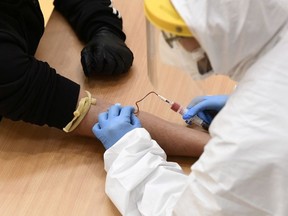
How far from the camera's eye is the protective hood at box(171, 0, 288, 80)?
568 millimetres

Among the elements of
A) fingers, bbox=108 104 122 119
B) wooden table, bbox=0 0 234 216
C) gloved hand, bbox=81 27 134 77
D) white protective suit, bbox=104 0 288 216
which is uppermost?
white protective suit, bbox=104 0 288 216

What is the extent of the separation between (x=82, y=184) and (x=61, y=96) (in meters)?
0.20

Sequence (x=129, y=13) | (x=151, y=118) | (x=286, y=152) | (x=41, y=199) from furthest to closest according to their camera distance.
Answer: (x=129, y=13) < (x=151, y=118) < (x=41, y=199) < (x=286, y=152)

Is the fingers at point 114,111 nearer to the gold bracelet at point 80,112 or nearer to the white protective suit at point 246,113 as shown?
the gold bracelet at point 80,112

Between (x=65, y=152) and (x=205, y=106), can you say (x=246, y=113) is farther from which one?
(x=65, y=152)

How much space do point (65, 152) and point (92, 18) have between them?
1.31 feet

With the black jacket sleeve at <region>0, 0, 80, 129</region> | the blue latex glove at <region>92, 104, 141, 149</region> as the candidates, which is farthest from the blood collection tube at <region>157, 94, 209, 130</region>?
the black jacket sleeve at <region>0, 0, 80, 129</region>

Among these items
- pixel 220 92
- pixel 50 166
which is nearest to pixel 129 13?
pixel 220 92

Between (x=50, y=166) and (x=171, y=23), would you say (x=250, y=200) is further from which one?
(x=50, y=166)

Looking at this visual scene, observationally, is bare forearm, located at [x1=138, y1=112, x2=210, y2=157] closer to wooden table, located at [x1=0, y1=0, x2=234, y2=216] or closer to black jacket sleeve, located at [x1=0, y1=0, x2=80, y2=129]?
wooden table, located at [x1=0, y1=0, x2=234, y2=216]

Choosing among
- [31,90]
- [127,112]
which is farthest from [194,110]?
[31,90]

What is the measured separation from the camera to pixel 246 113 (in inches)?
22.5

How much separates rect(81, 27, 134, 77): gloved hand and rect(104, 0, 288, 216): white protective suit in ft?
1.57

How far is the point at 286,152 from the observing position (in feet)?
1.84
